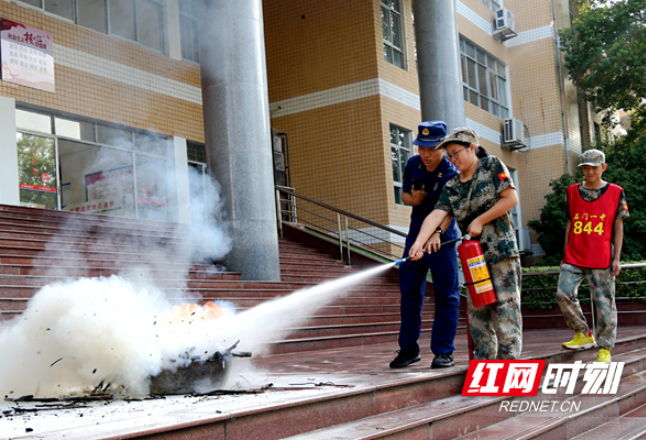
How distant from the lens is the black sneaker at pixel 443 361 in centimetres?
492

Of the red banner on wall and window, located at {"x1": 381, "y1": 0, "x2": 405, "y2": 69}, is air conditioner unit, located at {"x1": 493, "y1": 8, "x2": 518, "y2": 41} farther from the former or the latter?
the red banner on wall

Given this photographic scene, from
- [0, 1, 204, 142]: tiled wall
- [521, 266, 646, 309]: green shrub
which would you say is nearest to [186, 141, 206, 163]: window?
[0, 1, 204, 142]: tiled wall

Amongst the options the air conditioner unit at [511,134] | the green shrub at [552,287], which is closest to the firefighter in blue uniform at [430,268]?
the green shrub at [552,287]

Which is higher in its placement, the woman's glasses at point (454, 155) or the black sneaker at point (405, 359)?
the woman's glasses at point (454, 155)

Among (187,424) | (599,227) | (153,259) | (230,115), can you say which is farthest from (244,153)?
(187,424)

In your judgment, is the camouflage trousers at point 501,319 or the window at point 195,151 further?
the window at point 195,151

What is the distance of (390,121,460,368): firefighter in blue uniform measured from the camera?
199 inches

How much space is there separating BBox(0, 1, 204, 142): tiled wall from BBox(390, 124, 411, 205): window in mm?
5268

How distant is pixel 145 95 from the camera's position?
1475 centimetres

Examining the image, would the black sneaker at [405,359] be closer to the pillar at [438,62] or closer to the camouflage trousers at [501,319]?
the camouflage trousers at [501,319]

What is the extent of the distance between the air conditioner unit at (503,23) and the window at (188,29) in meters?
12.5

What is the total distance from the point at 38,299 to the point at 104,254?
521 centimetres

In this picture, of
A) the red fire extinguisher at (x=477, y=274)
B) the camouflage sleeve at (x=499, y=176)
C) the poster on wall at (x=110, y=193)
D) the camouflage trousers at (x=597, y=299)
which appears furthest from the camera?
the poster on wall at (x=110, y=193)

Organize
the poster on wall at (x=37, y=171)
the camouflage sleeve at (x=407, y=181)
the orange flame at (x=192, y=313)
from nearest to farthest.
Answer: the orange flame at (x=192, y=313) < the camouflage sleeve at (x=407, y=181) < the poster on wall at (x=37, y=171)
